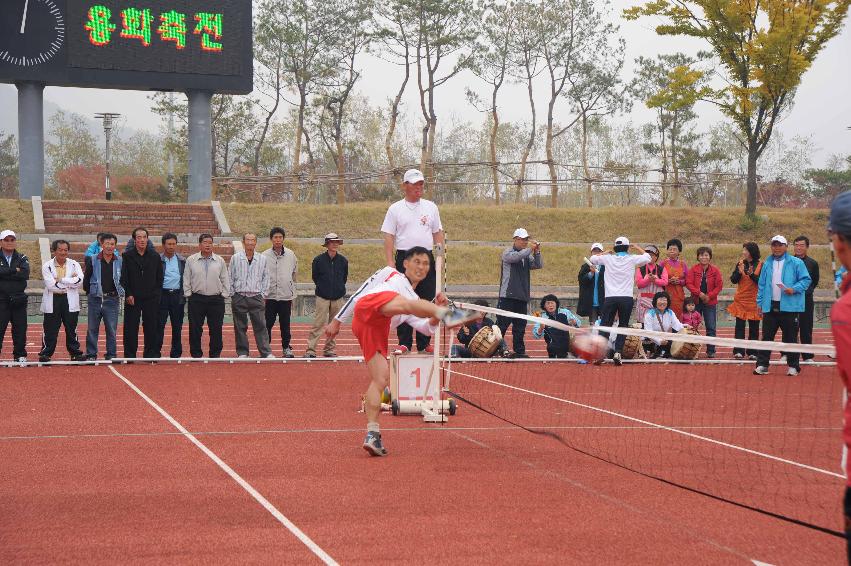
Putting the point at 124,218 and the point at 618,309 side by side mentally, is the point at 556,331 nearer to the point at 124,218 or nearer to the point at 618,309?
the point at 618,309

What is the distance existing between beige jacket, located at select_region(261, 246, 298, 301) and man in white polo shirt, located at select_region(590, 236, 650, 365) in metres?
5.08

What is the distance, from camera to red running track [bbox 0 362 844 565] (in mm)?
5398

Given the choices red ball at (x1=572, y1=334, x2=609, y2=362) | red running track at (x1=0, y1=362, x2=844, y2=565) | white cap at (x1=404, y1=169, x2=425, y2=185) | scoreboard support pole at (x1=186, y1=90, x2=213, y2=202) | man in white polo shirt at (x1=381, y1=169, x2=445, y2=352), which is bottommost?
red running track at (x1=0, y1=362, x2=844, y2=565)

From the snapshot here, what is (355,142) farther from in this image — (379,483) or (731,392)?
(379,483)

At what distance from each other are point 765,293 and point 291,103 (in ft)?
131

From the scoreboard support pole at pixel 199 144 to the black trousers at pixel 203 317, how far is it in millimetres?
20098

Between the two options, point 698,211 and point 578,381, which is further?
point 698,211

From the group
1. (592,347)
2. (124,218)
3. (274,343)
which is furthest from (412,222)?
(124,218)

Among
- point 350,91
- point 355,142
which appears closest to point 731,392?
point 350,91

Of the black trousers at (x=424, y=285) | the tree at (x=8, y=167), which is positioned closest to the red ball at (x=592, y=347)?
the black trousers at (x=424, y=285)

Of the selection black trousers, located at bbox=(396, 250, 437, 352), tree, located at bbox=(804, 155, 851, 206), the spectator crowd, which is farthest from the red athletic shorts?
tree, located at bbox=(804, 155, 851, 206)

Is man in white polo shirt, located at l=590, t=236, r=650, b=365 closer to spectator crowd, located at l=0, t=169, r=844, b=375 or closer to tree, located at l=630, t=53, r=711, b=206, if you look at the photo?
spectator crowd, located at l=0, t=169, r=844, b=375

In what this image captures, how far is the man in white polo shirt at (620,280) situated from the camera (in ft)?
53.2

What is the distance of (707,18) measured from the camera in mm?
35062
